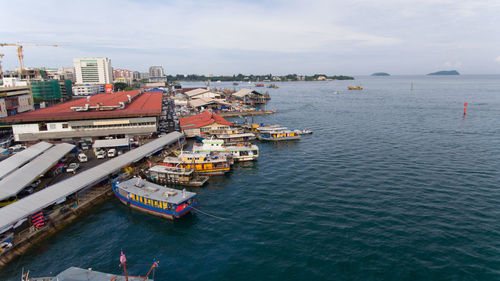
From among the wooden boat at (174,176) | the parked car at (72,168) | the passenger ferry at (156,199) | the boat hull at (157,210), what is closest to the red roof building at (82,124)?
the parked car at (72,168)

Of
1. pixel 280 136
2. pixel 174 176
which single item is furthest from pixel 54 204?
pixel 280 136

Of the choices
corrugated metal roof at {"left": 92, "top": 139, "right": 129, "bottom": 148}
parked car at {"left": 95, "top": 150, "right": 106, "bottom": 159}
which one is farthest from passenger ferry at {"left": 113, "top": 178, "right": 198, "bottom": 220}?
corrugated metal roof at {"left": 92, "top": 139, "right": 129, "bottom": 148}

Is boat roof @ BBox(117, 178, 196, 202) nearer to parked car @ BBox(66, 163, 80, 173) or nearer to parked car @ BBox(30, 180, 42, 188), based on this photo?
parked car @ BBox(66, 163, 80, 173)

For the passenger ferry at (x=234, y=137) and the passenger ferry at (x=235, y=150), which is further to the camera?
the passenger ferry at (x=234, y=137)

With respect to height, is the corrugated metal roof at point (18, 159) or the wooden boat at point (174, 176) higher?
the corrugated metal roof at point (18, 159)

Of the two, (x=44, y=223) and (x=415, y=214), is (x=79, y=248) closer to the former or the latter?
(x=44, y=223)

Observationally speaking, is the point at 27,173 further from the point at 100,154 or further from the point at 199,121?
the point at 199,121

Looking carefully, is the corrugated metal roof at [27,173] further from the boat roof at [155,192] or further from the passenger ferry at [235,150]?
the passenger ferry at [235,150]

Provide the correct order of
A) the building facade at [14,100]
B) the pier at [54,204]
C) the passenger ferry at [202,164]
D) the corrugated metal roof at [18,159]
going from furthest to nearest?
the building facade at [14,100] < the passenger ferry at [202,164] < the corrugated metal roof at [18,159] < the pier at [54,204]
